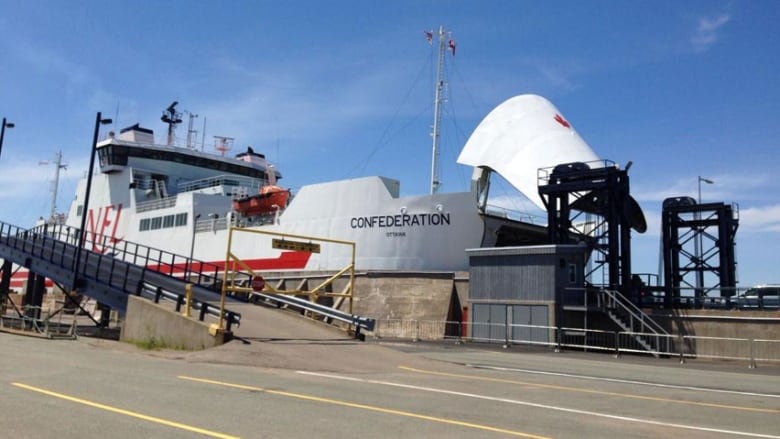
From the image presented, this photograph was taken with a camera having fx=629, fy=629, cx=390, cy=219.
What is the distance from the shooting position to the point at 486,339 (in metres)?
26.0

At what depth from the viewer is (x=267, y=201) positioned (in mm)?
36656

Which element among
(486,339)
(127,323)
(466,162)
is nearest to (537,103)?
(466,162)

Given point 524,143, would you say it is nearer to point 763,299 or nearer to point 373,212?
point 373,212

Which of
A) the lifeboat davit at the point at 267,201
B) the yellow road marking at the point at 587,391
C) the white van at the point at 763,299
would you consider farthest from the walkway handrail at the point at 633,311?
the lifeboat davit at the point at 267,201

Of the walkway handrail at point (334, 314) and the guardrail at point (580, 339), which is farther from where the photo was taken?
the guardrail at point (580, 339)

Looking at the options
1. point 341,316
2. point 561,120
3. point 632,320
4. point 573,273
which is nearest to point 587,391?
point 341,316

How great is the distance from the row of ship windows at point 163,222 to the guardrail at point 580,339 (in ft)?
61.2

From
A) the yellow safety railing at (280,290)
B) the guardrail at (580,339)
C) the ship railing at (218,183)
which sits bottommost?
the guardrail at (580,339)

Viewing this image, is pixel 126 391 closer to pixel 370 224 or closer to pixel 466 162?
pixel 370 224

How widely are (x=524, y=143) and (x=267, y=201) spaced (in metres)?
15.0

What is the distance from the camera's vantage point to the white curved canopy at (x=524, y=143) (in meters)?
30.8

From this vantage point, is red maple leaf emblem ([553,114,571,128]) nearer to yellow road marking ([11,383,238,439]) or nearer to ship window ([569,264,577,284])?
ship window ([569,264,577,284])

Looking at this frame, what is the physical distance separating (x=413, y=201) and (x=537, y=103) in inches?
430

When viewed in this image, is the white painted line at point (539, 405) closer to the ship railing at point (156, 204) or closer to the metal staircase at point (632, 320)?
the metal staircase at point (632, 320)
